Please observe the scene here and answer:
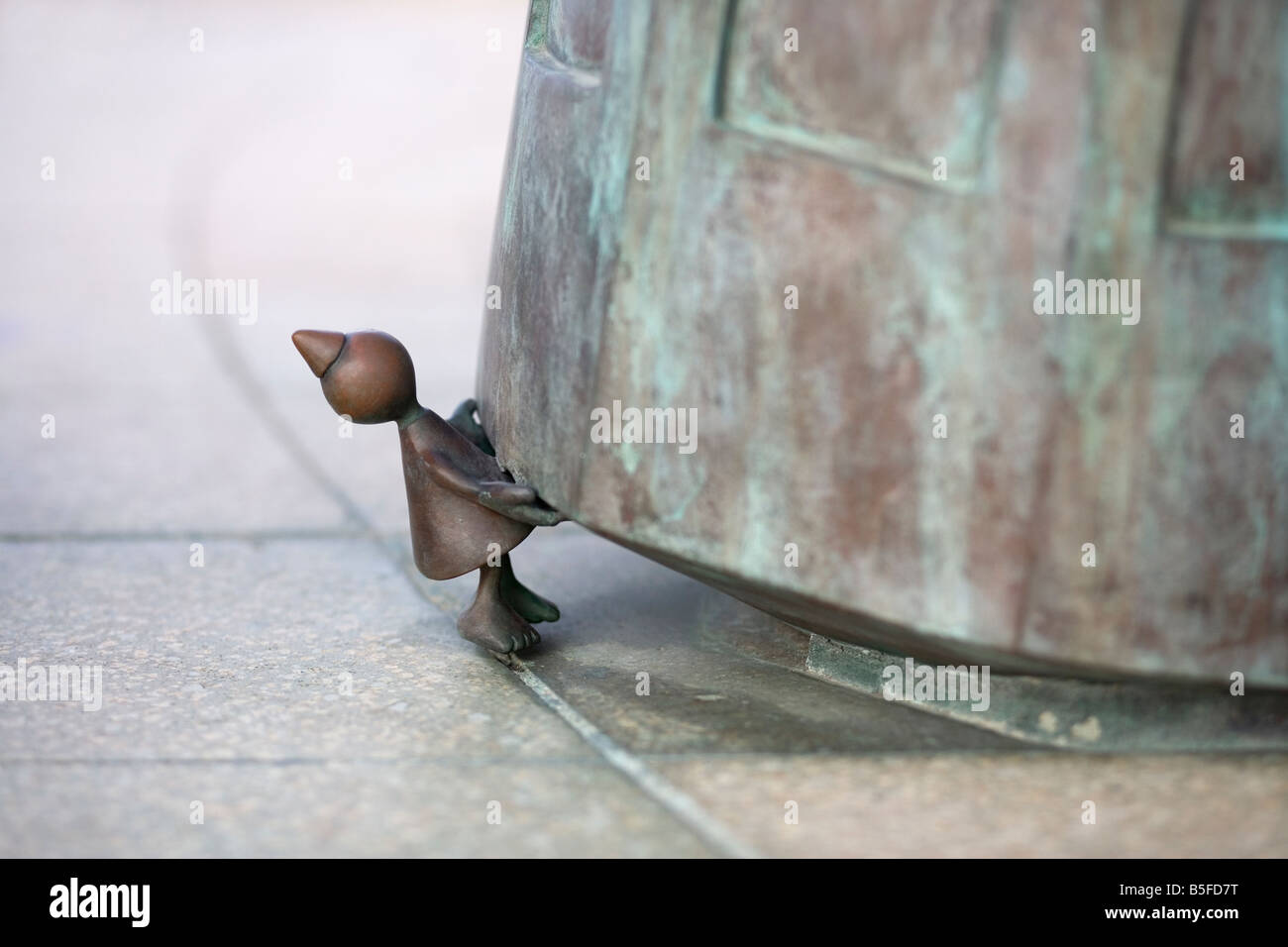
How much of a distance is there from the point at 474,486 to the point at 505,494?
0.24ft

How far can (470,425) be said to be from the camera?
3.26 metres

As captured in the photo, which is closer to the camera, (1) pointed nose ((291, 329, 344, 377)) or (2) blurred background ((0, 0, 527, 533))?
(1) pointed nose ((291, 329, 344, 377))

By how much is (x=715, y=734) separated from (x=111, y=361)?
362 cm

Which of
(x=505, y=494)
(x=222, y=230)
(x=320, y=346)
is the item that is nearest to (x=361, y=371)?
(x=320, y=346)

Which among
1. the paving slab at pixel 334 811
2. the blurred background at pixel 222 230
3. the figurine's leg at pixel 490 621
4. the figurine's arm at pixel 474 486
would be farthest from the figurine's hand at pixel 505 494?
the blurred background at pixel 222 230

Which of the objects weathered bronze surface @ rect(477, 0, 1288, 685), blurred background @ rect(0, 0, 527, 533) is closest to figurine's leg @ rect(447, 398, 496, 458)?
weathered bronze surface @ rect(477, 0, 1288, 685)

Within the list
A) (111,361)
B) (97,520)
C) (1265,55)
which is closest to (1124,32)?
(1265,55)

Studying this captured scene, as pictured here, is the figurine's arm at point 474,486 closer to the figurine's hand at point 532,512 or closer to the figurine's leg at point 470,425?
the figurine's hand at point 532,512

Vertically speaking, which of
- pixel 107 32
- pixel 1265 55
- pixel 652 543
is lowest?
pixel 652 543

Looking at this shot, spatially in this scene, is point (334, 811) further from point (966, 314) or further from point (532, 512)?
point (966, 314)

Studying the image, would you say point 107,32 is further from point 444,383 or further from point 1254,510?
point 1254,510

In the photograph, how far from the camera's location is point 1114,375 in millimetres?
2363

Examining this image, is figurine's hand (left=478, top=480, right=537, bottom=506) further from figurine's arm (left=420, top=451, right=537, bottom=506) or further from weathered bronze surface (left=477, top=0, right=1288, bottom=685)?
weathered bronze surface (left=477, top=0, right=1288, bottom=685)

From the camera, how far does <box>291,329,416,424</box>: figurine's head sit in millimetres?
2975
